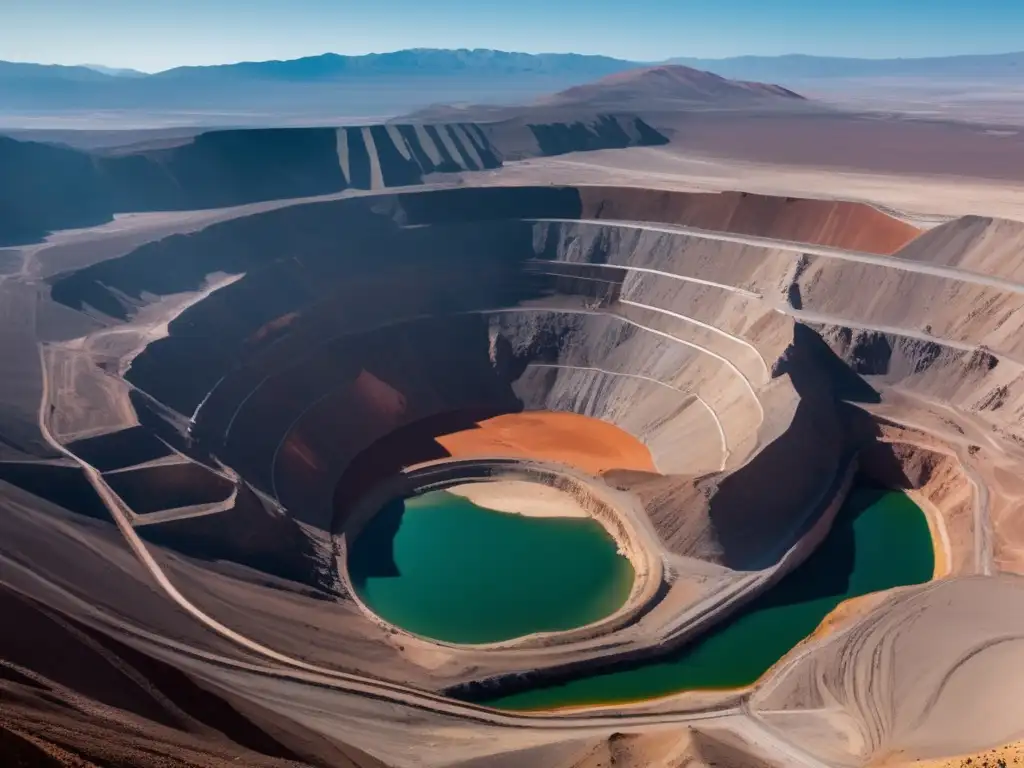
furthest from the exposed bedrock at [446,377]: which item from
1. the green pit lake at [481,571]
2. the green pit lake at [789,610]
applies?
the green pit lake at [481,571]

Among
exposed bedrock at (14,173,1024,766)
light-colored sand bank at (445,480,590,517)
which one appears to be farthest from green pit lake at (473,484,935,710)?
light-colored sand bank at (445,480,590,517)

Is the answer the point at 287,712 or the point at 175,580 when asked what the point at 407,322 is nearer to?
the point at 175,580

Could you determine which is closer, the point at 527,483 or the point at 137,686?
the point at 137,686

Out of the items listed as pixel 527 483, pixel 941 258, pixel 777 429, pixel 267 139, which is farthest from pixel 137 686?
pixel 267 139

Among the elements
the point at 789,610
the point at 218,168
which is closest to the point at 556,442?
the point at 789,610

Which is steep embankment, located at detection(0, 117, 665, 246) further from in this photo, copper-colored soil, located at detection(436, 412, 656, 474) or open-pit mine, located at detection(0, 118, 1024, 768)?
copper-colored soil, located at detection(436, 412, 656, 474)

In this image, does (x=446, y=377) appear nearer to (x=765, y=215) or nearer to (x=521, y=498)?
(x=521, y=498)

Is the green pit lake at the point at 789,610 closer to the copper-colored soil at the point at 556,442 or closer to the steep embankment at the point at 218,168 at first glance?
the copper-colored soil at the point at 556,442
